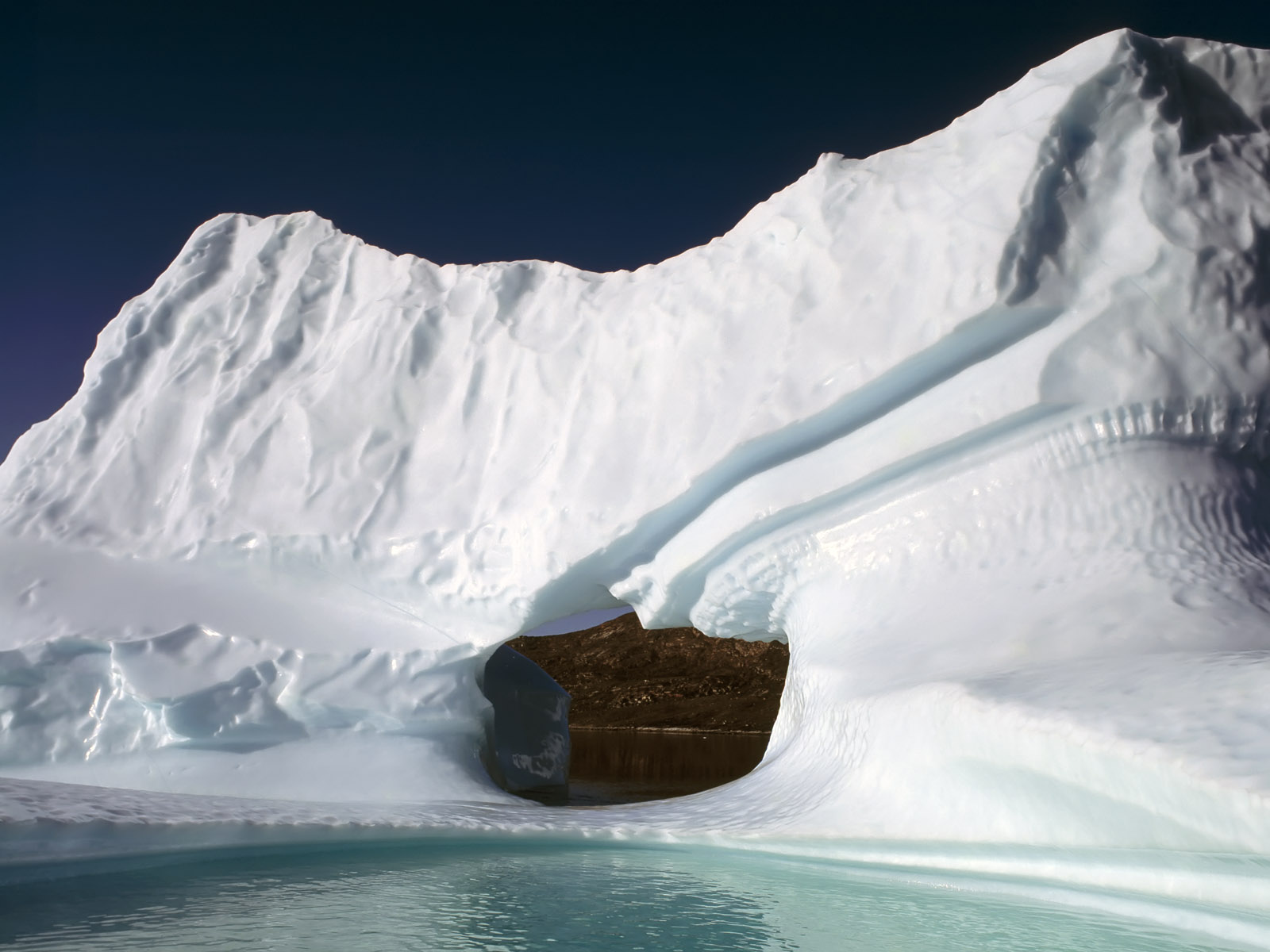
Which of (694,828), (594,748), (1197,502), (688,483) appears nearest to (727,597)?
(688,483)

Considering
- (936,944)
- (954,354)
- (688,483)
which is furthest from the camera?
(688,483)

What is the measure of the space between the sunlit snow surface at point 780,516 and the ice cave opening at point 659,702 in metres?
2.68

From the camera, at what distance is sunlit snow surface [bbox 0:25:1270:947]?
2.79m

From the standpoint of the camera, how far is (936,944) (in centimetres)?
212

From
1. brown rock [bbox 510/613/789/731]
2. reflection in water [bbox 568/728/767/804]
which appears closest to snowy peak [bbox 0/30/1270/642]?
reflection in water [bbox 568/728/767/804]

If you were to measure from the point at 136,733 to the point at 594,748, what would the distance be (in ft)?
37.7

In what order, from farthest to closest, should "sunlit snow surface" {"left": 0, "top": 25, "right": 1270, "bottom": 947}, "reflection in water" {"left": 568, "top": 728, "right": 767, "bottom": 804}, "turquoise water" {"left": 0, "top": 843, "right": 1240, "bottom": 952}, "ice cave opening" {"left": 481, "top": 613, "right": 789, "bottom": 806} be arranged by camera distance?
"ice cave opening" {"left": 481, "top": 613, "right": 789, "bottom": 806}, "reflection in water" {"left": 568, "top": 728, "right": 767, "bottom": 804}, "sunlit snow surface" {"left": 0, "top": 25, "right": 1270, "bottom": 947}, "turquoise water" {"left": 0, "top": 843, "right": 1240, "bottom": 952}

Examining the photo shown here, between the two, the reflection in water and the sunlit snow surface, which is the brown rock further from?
the sunlit snow surface

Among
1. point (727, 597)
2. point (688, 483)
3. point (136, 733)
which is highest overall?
point (688, 483)

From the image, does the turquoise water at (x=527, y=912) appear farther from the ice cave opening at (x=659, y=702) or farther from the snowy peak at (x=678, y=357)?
the ice cave opening at (x=659, y=702)

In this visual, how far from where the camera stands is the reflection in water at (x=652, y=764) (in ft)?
25.8

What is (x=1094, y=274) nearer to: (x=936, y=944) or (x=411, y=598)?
(x=936, y=944)

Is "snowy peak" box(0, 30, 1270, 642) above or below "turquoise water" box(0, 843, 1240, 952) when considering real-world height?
above

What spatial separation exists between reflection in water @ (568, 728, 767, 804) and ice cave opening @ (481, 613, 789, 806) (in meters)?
0.02
